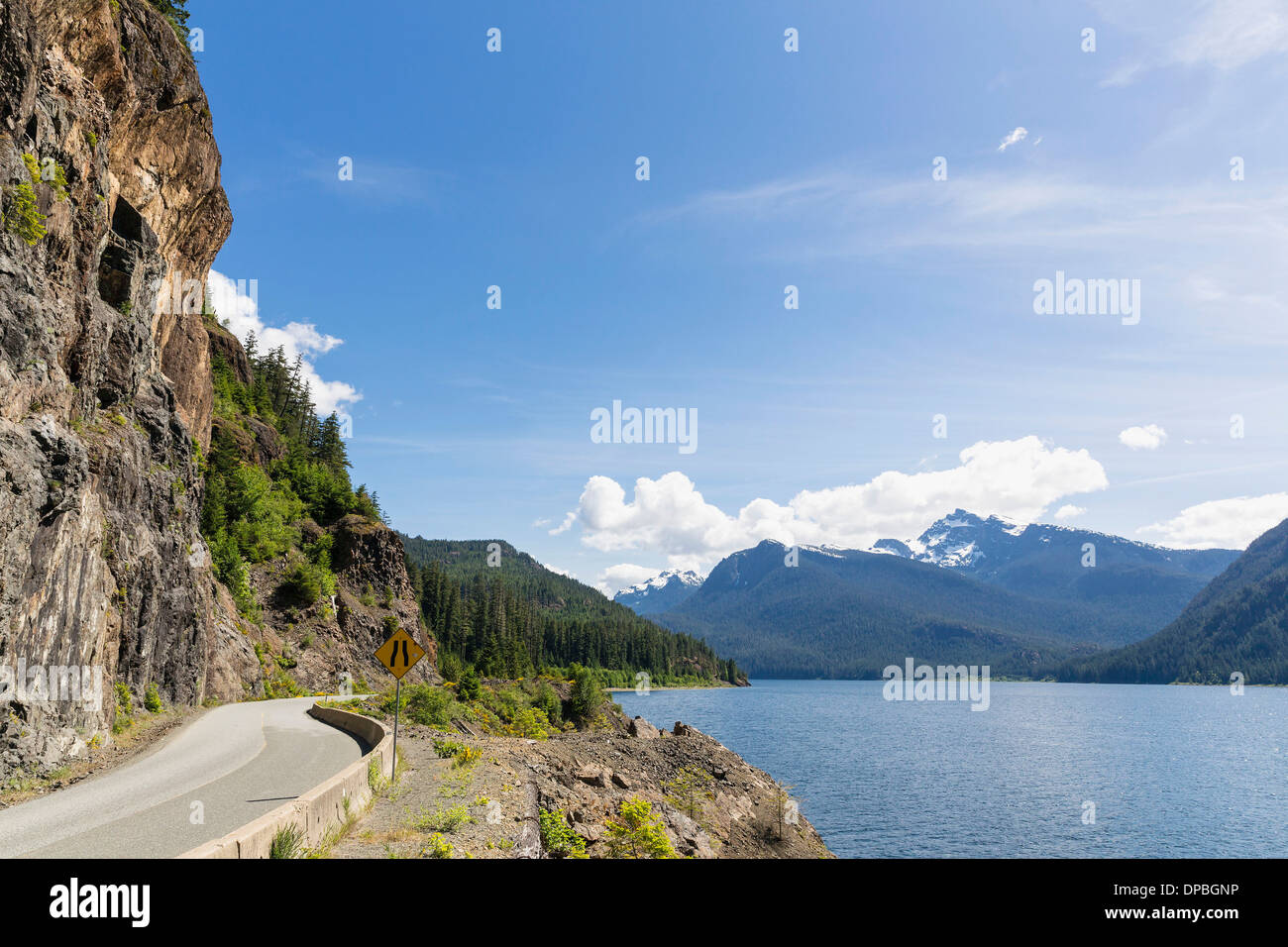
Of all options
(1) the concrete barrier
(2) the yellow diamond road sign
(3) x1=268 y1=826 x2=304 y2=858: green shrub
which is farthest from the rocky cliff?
(3) x1=268 y1=826 x2=304 y2=858: green shrub

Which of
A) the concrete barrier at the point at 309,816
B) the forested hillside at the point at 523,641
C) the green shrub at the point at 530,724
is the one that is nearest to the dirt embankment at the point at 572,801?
the concrete barrier at the point at 309,816

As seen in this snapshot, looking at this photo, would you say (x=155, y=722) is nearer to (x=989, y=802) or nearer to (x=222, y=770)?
(x=222, y=770)

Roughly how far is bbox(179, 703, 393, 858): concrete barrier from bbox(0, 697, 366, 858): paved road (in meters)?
1.44

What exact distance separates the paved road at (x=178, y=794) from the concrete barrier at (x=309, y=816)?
1.44 meters

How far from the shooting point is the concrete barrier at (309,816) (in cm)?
819

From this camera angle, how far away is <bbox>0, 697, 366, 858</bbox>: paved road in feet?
36.4

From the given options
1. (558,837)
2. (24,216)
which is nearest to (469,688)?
(558,837)

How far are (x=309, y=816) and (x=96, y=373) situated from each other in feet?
64.7

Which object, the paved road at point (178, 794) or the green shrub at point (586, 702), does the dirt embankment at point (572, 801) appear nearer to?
the paved road at point (178, 794)

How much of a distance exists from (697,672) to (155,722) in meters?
176

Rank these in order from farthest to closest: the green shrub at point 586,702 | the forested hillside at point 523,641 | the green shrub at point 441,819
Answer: the forested hillside at point 523,641 → the green shrub at point 586,702 → the green shrub at point 441,819

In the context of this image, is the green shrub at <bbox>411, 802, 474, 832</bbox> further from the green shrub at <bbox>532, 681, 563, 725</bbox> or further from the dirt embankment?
the green shrub at <bbox>532, 681, 563, 725</bbox>
